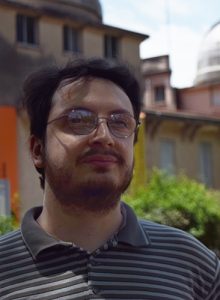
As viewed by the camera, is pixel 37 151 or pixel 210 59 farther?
pixel 210 59

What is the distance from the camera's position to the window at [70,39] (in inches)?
993

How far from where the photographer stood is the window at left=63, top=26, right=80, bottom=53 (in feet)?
82.8

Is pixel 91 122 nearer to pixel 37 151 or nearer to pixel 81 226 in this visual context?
pixel 37 151

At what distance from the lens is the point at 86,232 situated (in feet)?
9.00

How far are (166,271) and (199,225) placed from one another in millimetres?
16025

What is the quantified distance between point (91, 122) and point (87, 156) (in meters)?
0.13

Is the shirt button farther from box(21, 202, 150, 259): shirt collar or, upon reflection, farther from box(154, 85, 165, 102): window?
box(154, 85, 165, 102): window

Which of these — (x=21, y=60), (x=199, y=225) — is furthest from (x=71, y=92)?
(x=21, y=60)

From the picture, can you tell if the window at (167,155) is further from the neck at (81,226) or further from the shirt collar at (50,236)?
the neck at (81,226)

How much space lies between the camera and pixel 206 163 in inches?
1218

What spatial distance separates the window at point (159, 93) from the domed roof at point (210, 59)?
8.27ft

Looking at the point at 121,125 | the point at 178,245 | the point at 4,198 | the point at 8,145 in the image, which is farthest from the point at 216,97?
the point at 121,125

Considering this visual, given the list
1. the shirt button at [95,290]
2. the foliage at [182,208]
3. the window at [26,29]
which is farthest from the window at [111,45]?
the shirt button at [95,290]

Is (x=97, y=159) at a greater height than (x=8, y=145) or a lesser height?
greater
